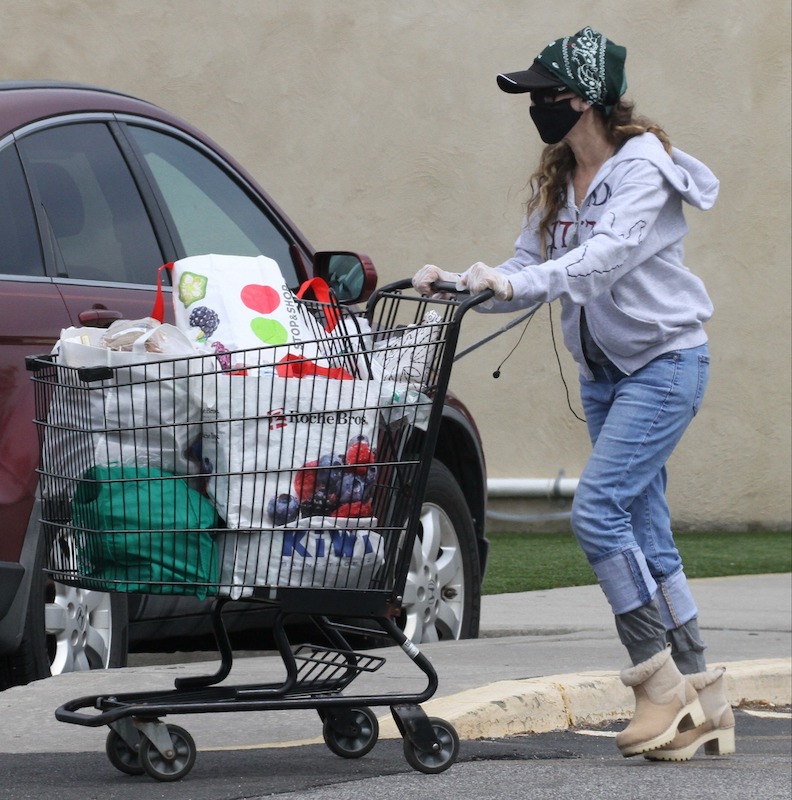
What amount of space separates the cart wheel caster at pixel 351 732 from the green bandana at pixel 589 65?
169 cm

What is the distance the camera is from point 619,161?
4.17 meters

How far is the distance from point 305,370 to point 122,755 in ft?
3.37

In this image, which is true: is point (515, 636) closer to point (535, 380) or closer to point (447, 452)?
point (447, 452)

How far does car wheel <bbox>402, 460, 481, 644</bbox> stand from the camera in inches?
226

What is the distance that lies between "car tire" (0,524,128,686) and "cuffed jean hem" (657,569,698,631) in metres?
1.56

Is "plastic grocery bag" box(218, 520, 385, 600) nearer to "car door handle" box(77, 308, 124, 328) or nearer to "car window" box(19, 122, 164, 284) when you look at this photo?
"car door handle" box(77, 308, 124, 328)

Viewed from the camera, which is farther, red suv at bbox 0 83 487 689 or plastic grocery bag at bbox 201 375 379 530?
red suv at bbox 0 83 487 689

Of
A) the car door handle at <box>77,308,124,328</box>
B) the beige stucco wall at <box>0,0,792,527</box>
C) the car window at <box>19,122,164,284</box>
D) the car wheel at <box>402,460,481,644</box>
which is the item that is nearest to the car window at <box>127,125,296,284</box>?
the car window at <box>19,122,164,284</box>

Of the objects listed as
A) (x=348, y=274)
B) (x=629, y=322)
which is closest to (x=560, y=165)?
(x=629, y=322)

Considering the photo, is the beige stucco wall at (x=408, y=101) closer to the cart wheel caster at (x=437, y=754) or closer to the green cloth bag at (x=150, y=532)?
the cart wheel caster at (x=437, y=754)

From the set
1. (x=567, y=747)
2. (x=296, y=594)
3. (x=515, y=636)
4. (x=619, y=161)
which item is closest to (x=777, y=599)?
(x=515, y=636)

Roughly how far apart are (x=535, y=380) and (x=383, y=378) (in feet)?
30.3

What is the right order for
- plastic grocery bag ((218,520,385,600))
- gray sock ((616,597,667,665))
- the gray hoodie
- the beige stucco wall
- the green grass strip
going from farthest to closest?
the beige stucco wall
the green grass strip
gray sock ((616,597,667,665))
the gray hoodie
plastic grocery bag ((218,520,385,600))

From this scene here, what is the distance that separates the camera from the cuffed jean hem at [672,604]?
439cm
